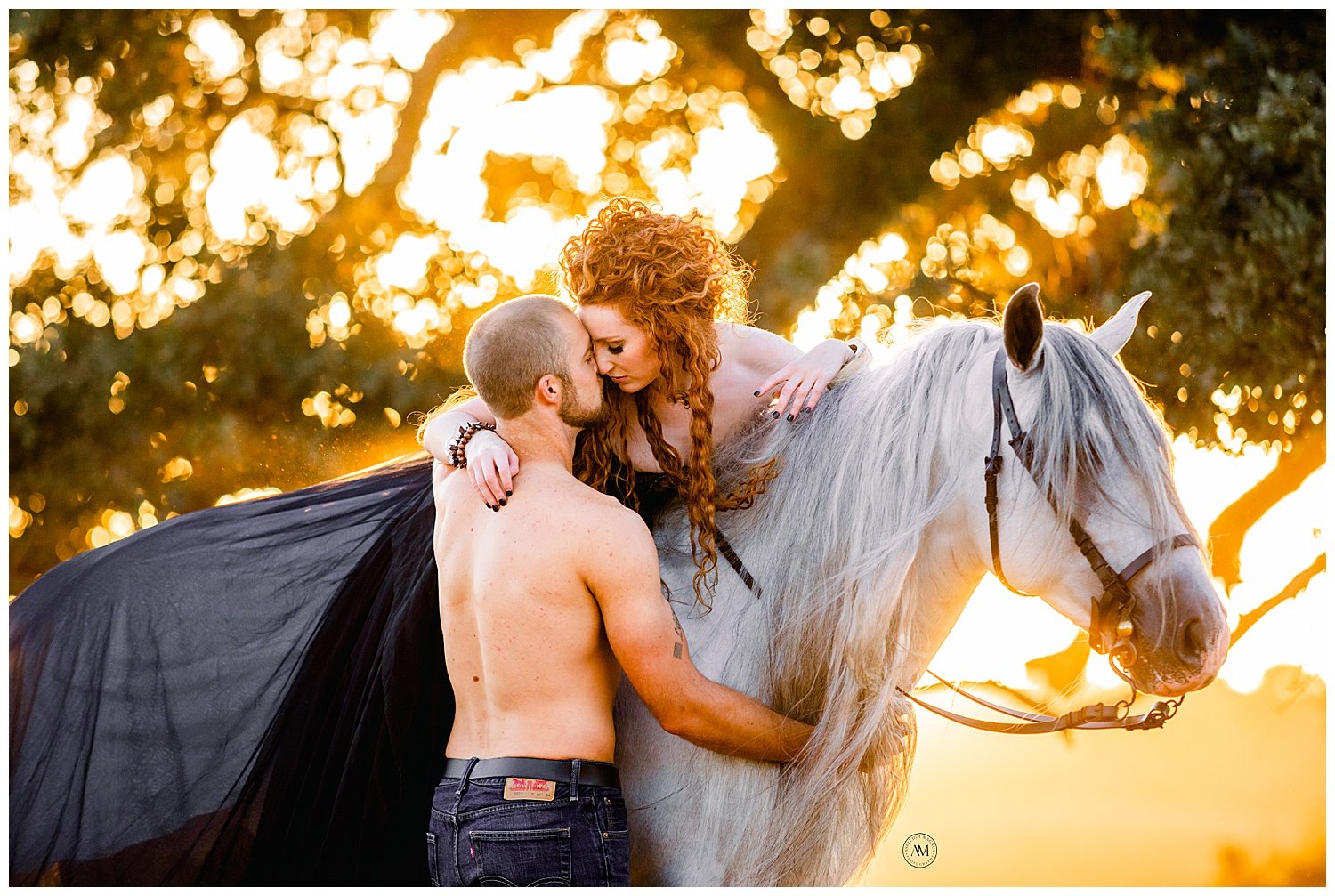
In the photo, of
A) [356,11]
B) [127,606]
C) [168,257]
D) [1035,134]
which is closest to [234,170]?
[168,257]

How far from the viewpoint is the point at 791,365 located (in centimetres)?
208

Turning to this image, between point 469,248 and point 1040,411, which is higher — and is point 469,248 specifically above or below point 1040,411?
above

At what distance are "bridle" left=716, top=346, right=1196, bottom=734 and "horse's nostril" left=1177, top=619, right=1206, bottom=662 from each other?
68 millimetres

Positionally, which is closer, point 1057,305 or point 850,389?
point 850,389

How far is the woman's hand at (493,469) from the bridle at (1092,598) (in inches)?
18.0

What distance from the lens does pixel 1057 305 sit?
423cm

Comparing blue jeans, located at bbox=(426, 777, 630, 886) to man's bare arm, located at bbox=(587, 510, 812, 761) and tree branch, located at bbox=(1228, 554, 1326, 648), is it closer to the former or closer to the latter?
man's bare arm, located at bbox=(587, 510, 812, 761)

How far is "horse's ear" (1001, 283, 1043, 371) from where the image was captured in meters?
1.67

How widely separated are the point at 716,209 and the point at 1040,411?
11.1ft

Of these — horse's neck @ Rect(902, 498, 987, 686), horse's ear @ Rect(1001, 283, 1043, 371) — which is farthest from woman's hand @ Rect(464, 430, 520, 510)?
horse's ear @ Rect(1001, 283, 1043, 371)

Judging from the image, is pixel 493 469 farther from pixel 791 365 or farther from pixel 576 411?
pixel 791 365

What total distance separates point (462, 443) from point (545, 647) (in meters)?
0.40

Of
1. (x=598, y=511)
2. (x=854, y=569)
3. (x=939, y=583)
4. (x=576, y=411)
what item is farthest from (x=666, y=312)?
(x=939, y=583)

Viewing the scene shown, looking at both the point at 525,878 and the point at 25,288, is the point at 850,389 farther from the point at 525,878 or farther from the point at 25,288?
the point at 25,288
